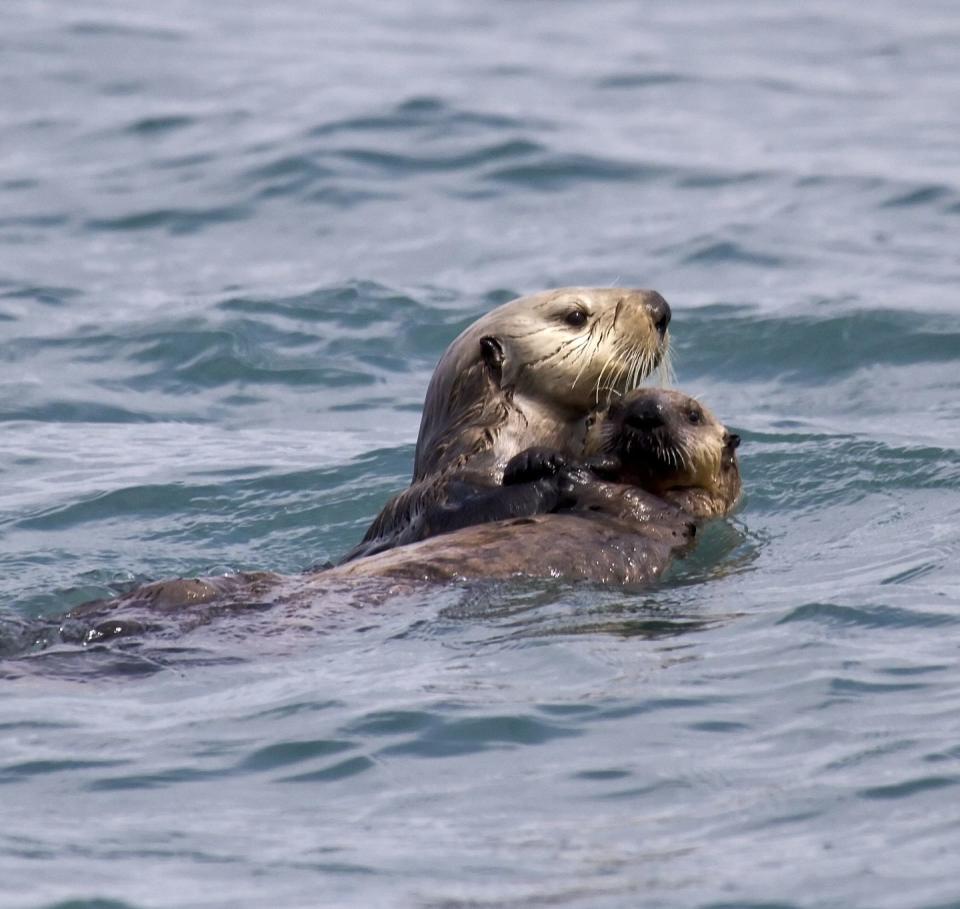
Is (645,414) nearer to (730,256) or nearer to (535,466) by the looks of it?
(535,466)

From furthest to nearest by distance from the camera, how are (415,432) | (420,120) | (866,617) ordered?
(420,120) < (415,432) < (866,617)

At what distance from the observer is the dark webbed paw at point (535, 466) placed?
7.67 metres

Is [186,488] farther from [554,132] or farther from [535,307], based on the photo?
[554,132]

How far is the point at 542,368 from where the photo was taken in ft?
26.7

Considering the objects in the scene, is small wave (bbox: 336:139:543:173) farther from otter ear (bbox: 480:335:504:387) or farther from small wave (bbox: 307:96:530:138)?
otter ear (bbox: 480:335:504:387)

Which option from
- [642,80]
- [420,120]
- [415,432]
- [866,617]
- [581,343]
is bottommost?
[415,432]

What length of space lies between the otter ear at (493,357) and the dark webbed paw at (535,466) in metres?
0.51

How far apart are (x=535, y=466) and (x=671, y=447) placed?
687 mm

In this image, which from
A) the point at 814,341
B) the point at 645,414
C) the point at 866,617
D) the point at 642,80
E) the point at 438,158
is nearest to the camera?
the point at 866,617

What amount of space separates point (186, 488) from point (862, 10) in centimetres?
1544

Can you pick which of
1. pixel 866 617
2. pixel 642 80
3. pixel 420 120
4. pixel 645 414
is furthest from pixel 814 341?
pixel 642 80

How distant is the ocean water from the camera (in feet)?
16.8

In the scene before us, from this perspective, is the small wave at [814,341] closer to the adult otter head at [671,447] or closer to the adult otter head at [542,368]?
the adult otter head at [671,447]

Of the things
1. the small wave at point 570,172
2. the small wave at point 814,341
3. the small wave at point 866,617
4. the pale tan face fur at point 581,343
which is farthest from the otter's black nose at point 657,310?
the small wave at point 570,172
